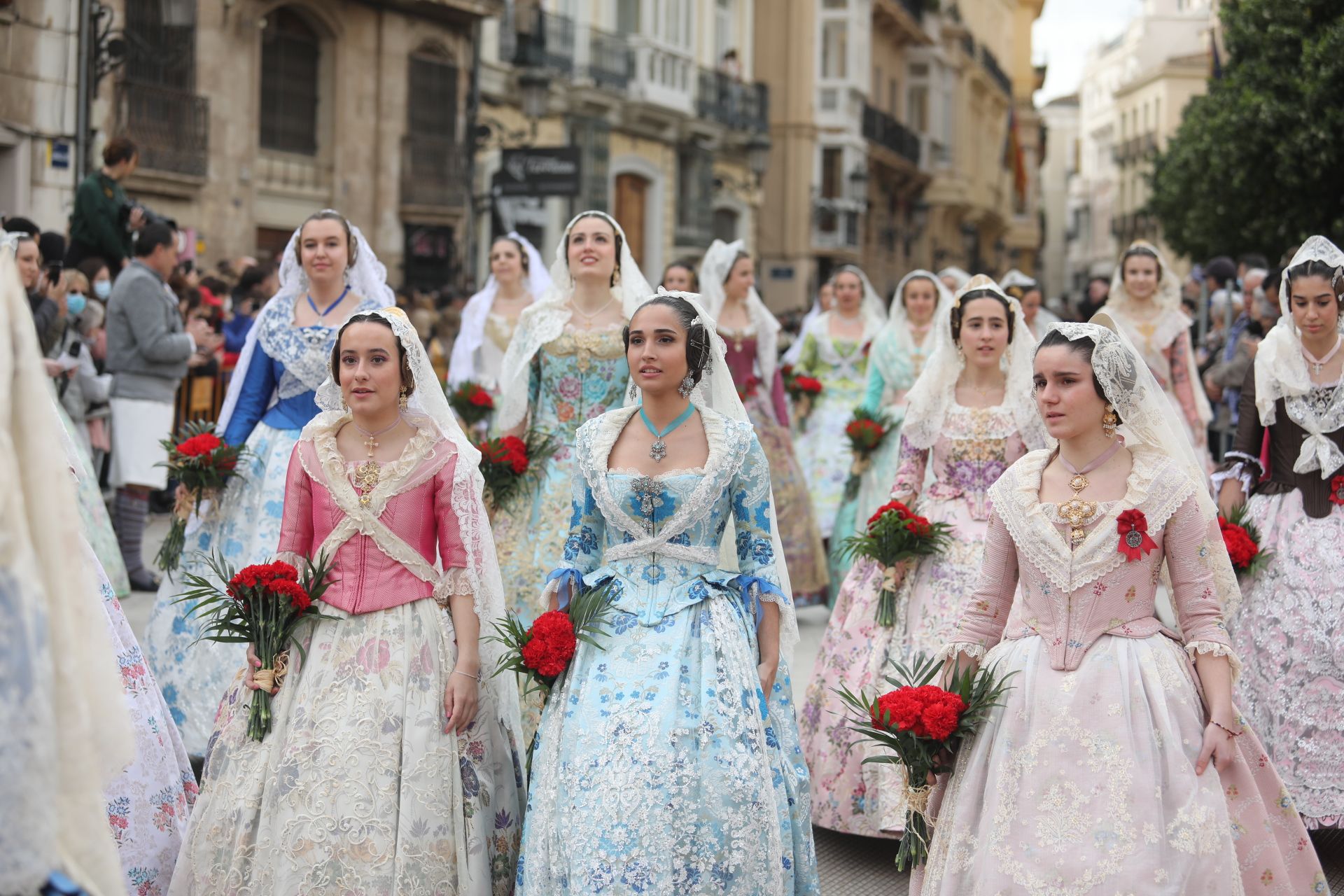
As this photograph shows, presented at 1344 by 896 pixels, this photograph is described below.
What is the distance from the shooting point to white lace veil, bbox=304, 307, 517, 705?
4723 millimetres

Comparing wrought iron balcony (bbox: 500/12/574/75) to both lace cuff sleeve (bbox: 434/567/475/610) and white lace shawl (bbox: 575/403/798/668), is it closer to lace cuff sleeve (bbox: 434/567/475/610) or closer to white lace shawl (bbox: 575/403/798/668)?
white lace shawl (bbox: 575/403/798/668)

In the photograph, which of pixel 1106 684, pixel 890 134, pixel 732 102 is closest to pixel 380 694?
pixel 1106 684

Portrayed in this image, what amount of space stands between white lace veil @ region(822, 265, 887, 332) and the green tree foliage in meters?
8.93

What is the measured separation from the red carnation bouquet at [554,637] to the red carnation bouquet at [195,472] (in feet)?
7.43

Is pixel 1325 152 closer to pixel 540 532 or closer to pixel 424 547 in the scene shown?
pixel 540 532

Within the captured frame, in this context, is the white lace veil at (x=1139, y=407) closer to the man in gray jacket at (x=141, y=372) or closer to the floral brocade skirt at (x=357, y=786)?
the floral brocade skirt at (x=357, y=786)

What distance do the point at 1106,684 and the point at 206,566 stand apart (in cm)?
391

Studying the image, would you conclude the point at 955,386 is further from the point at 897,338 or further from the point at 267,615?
the point at 897,338

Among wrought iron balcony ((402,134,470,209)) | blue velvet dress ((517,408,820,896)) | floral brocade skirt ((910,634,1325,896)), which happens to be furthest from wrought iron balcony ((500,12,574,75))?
floral brocade skirt ((910,634,1325,896))

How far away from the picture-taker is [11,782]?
2.49 m

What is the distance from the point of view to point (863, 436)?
865 cm

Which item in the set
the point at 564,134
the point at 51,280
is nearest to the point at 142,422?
the point at 51,280

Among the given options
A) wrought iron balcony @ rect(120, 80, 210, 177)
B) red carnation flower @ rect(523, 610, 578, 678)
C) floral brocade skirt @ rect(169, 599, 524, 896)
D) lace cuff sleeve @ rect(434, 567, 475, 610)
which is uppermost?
wrought iron balcony @ rect(120, 80, 210, 177)

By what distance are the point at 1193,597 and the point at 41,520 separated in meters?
2.90
